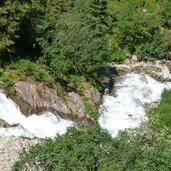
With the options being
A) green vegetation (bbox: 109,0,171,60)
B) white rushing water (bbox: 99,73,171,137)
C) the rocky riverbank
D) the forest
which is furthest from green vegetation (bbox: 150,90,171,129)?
green vegetation (bbox: 109,0,171,60)

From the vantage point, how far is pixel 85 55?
39.6m

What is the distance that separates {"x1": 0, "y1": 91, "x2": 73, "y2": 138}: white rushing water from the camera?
3215cm

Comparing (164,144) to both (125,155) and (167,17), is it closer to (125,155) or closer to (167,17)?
(125,155)

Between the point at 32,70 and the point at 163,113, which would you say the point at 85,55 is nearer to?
the point at 32,70

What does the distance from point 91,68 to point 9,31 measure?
7.23 meters

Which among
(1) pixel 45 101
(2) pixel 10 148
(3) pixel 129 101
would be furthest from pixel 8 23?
(3) pixel 129 101

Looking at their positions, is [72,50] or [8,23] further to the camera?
[72,50]

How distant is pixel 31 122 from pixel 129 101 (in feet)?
35.3

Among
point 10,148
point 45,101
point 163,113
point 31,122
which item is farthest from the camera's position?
point 163,113

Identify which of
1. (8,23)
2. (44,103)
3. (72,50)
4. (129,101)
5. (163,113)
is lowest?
(129,101)

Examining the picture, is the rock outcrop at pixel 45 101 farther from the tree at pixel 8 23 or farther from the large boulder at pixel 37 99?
the tree at pixel 8 23

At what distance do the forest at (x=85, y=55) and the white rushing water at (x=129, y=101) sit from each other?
177 cm

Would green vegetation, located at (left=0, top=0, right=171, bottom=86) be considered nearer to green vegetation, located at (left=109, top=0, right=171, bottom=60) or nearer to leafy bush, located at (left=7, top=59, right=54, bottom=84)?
leafy bush, located at (left=7, top=59, right=54, bottom=84)

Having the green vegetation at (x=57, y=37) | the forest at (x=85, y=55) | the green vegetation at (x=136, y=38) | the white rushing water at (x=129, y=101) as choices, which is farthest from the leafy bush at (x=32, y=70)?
the green vegetation at (x=136, y=38)
